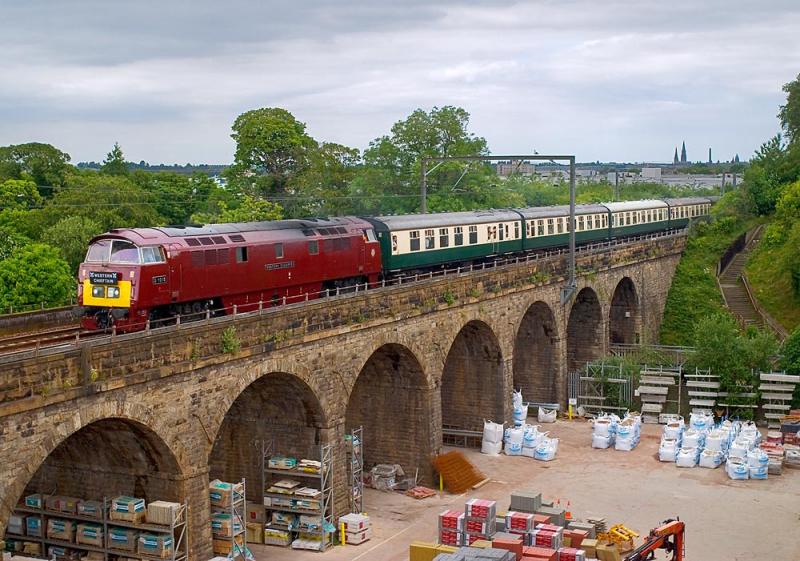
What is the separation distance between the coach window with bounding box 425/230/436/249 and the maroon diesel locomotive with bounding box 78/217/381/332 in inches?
196

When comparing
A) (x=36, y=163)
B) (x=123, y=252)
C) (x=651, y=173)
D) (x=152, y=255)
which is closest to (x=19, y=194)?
(x=36, y=163)

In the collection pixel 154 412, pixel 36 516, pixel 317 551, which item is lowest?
pixel 317 551

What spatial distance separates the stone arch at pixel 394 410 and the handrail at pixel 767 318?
80.6 feet

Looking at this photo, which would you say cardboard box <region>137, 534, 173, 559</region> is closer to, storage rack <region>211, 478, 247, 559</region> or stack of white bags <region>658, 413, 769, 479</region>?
storage rack <region>211, 478, 247, 559</region>

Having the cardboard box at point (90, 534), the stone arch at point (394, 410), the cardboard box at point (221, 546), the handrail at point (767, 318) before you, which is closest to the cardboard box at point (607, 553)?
the cardboard box at point (221, 546)

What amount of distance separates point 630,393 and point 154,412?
1124 inches

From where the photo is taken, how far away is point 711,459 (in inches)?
1470

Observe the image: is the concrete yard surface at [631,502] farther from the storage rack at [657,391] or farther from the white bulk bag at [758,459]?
the storage rack at [657,391]

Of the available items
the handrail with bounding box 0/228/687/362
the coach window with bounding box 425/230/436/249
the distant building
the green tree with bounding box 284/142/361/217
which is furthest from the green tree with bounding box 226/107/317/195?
the distant building

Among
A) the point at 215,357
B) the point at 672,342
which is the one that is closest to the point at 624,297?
the point at 672,342

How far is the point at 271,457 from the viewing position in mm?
29047

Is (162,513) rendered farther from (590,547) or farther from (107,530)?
(590,547)

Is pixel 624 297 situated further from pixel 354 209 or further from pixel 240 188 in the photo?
pixel 240 188

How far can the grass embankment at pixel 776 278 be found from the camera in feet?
183
